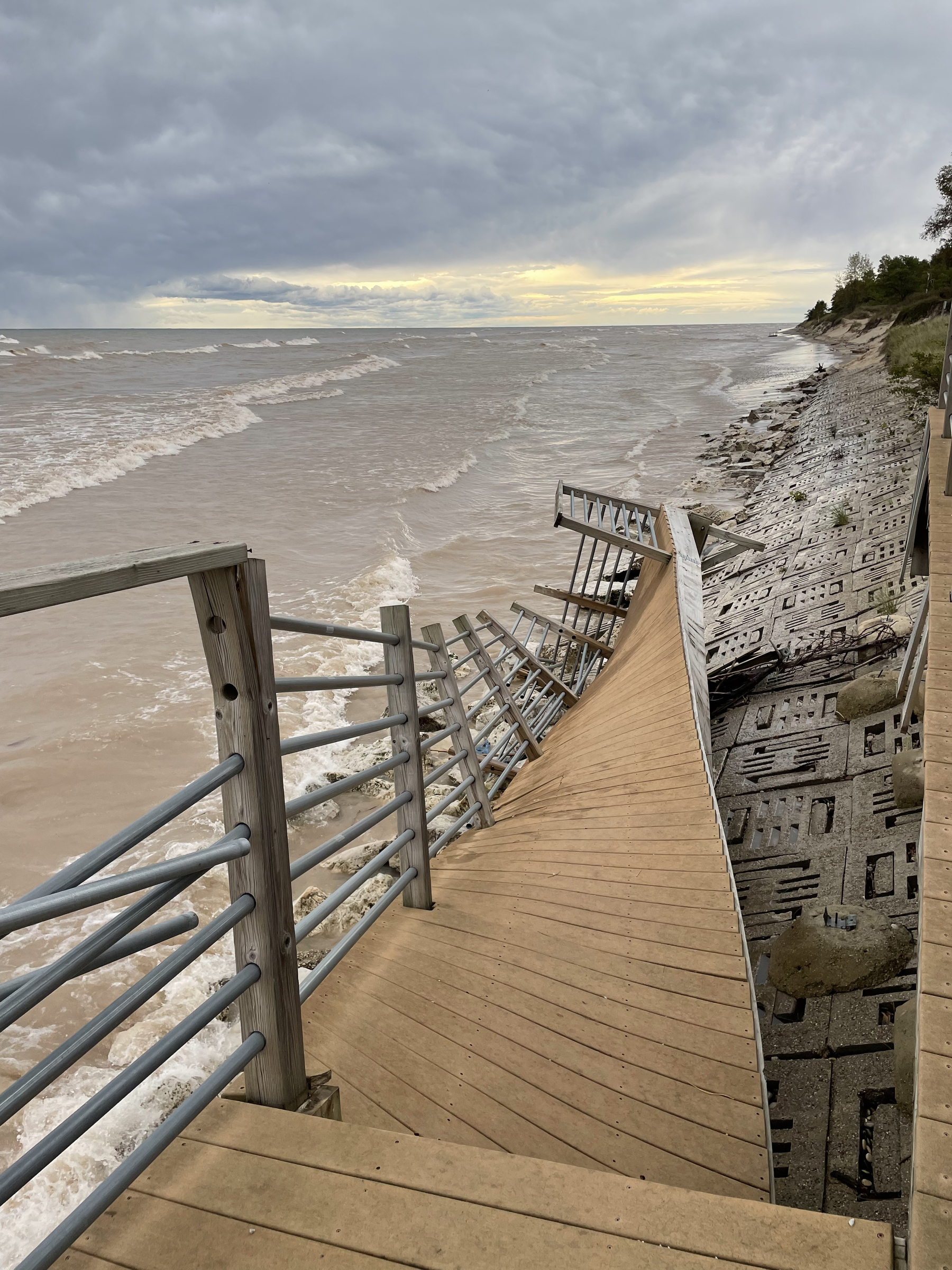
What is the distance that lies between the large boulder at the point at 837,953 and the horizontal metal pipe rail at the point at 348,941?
5.36 feet

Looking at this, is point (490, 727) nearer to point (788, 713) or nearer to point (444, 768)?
point (444, 768)

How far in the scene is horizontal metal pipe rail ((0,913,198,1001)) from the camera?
1197 millimetres

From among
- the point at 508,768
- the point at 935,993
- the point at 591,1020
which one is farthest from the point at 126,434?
the point at 935,993

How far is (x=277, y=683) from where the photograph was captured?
1836mm

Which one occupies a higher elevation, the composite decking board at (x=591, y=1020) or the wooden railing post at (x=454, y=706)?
the wooden railing post at (x=454, y=706)

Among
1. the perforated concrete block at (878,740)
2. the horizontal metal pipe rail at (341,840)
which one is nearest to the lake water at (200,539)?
the horizontal metal pipe rail at (341,840)

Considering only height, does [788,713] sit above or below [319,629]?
below

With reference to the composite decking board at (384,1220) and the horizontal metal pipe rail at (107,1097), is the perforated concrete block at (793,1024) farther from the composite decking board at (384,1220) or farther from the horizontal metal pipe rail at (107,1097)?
the horizontal metal pipe rail at (107,1097)

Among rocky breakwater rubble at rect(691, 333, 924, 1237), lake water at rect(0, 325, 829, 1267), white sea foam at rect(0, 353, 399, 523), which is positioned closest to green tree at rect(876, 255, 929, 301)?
lake water at rect(0, 325, 829, 1267)

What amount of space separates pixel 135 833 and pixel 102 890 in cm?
19

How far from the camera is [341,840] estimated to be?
2.22m

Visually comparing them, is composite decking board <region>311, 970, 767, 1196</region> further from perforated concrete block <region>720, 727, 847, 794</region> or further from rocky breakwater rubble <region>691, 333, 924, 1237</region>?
perforated concrete block <region>720, 727, 847, 794</region>

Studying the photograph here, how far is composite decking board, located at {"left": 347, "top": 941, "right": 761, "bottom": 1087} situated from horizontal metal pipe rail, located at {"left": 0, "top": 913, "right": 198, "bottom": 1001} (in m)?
1.23

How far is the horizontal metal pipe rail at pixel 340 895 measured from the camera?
1944mm
